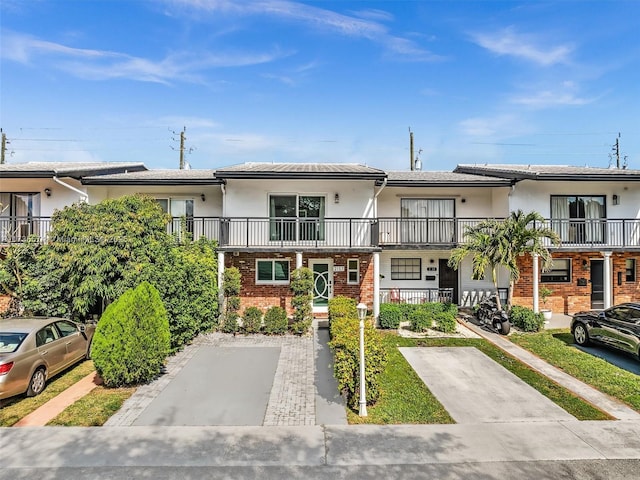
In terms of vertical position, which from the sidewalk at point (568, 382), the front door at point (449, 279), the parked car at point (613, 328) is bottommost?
the sidewalk at point (568, 382)

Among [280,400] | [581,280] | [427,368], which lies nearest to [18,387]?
[280,400]

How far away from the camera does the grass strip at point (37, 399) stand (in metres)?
5.98

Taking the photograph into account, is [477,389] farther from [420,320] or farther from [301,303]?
[301,303]

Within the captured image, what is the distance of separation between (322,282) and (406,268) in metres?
3.76

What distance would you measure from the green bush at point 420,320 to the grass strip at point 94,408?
8.28 m

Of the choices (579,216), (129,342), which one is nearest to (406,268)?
(579,216)

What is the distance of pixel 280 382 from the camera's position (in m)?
7.61

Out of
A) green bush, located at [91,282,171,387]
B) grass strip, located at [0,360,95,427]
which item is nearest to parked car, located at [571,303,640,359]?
green bush, located at [91,282,171,387]

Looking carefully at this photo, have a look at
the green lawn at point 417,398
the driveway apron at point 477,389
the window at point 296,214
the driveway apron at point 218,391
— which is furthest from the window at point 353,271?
the driveway apron at point 218,391

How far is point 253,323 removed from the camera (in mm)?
11430

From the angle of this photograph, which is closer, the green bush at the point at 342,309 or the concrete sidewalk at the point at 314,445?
the concrete sidewalk at the point at 314,445

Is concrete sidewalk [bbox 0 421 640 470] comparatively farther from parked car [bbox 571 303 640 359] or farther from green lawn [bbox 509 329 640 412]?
parked car [bbox 571 303 640 359]

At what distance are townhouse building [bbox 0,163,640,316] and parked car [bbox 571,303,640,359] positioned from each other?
110 inches

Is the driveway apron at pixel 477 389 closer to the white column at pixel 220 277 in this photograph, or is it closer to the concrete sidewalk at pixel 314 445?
the concrete sidewalk at pixel 314 445
